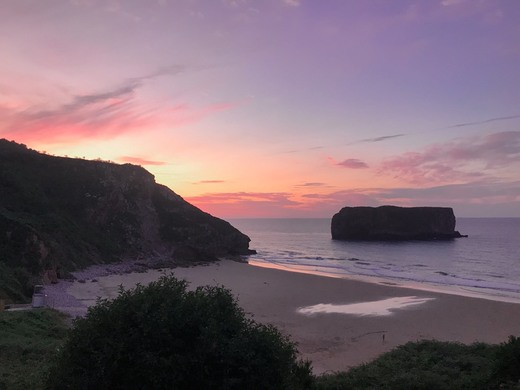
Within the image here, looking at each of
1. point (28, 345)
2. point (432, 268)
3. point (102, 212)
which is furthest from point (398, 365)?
point (102, 212)

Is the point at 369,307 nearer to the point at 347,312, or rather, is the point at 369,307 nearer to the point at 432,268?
the point at 347,312

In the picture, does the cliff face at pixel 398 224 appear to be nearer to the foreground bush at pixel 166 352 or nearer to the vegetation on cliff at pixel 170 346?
the vegetation on cliff at pixel 170 346

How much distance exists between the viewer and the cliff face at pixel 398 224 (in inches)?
4510

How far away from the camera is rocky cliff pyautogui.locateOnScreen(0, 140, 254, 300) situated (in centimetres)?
4669

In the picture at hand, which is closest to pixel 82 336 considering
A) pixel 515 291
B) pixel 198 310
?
pixel 198 310

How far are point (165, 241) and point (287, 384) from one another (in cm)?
5210

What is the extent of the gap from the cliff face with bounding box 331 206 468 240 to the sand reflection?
279ft

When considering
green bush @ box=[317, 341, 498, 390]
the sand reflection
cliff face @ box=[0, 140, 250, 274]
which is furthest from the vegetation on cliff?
cliff face @ box=[0, 140, 250, 274]

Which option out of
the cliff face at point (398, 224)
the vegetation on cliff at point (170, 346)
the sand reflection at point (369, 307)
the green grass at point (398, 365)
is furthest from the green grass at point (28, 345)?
the cliff face at point (398, 224)

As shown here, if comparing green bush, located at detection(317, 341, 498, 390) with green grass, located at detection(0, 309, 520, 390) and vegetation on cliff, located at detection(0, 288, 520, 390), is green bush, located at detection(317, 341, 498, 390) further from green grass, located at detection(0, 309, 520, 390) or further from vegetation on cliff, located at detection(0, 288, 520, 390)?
vegetation on cliff, located at detection(0, 288, 520, 390)

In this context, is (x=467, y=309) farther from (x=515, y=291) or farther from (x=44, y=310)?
(x=44, y=310)

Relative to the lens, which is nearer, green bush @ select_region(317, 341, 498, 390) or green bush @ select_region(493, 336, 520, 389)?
green bush @ select_region(493, 336, 520, 389)

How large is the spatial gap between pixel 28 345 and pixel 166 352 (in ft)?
26.3

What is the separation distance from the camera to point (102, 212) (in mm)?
55781
